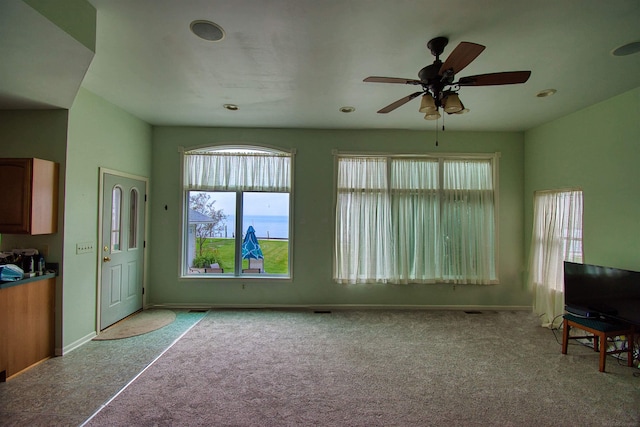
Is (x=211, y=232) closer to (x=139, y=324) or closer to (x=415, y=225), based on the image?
(x=139, y=324)

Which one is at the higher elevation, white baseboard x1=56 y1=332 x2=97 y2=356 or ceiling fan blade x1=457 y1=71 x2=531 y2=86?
ceiling fan blade x1=457 y1=71 x2=531 y2=86

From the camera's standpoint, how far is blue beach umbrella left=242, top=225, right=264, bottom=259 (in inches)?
195

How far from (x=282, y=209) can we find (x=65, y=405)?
3.34 m

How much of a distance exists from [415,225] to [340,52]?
304 cm

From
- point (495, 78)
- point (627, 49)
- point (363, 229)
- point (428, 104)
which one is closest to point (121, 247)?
point (363, 229)

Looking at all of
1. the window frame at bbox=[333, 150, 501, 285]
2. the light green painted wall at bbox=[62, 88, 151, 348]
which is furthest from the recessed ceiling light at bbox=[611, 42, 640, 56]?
the light green painted wall at bbox=[62, 88, 151, 348]

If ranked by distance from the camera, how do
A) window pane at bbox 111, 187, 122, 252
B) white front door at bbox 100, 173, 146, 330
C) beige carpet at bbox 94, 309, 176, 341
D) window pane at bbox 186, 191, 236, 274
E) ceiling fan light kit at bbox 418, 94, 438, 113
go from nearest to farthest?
1. ceiling fan light kit at bbox 418, 94, 438, 113
2. beige carpet at bbox 94, 309, 176, 341
3. white front door at bbox 100, 173, 146, 330
4. window pane at bbox 111, 187, 122, 252
5. window pane at bbox 186, 191, 236, 274

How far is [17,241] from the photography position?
3107 millimetres

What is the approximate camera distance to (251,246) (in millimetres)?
4945

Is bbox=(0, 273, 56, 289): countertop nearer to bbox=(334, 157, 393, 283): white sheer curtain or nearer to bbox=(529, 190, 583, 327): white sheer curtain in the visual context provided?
bbox=(334, 157, 393, 283): white sheer curtain

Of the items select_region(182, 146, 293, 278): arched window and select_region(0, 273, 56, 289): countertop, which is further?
select_region(182, 146, 293, 278): arched window

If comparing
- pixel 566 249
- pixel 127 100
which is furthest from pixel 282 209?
pixel 566 249

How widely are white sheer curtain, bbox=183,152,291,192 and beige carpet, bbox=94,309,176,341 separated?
2011mm

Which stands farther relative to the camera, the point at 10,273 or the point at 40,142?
the point at 40,142
